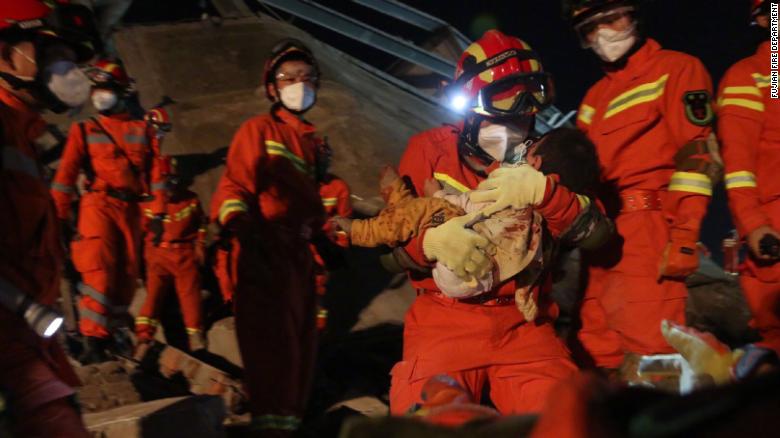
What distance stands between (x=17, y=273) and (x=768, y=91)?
10.3ft

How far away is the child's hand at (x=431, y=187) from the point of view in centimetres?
241

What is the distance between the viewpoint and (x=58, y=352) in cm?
235

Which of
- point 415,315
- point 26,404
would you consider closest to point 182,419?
point 26,404

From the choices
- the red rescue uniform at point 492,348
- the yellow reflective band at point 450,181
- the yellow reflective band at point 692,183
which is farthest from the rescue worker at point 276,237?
the yellow reflective band at point 692,183

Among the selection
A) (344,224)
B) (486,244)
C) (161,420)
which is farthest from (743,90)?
(161,420)

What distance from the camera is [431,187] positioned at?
7.97 ft

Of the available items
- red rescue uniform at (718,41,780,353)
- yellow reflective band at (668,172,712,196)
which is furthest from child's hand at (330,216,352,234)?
red rescue uniform at (718,41,780,353)

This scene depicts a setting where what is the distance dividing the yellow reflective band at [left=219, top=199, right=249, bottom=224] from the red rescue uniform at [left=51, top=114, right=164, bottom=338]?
149 centimetres

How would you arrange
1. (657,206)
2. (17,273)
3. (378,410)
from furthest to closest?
1. (378,410)
2. (657,206)
3. (17,273)

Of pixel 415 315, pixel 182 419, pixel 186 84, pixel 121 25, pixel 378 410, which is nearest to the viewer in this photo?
pixel 415 315

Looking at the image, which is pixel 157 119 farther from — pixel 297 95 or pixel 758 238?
pixel 758 238

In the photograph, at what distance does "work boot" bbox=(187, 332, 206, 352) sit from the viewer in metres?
5.17

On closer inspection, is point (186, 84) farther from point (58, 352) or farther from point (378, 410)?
point (58, 352)

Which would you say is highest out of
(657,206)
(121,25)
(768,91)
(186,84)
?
(121,25)
